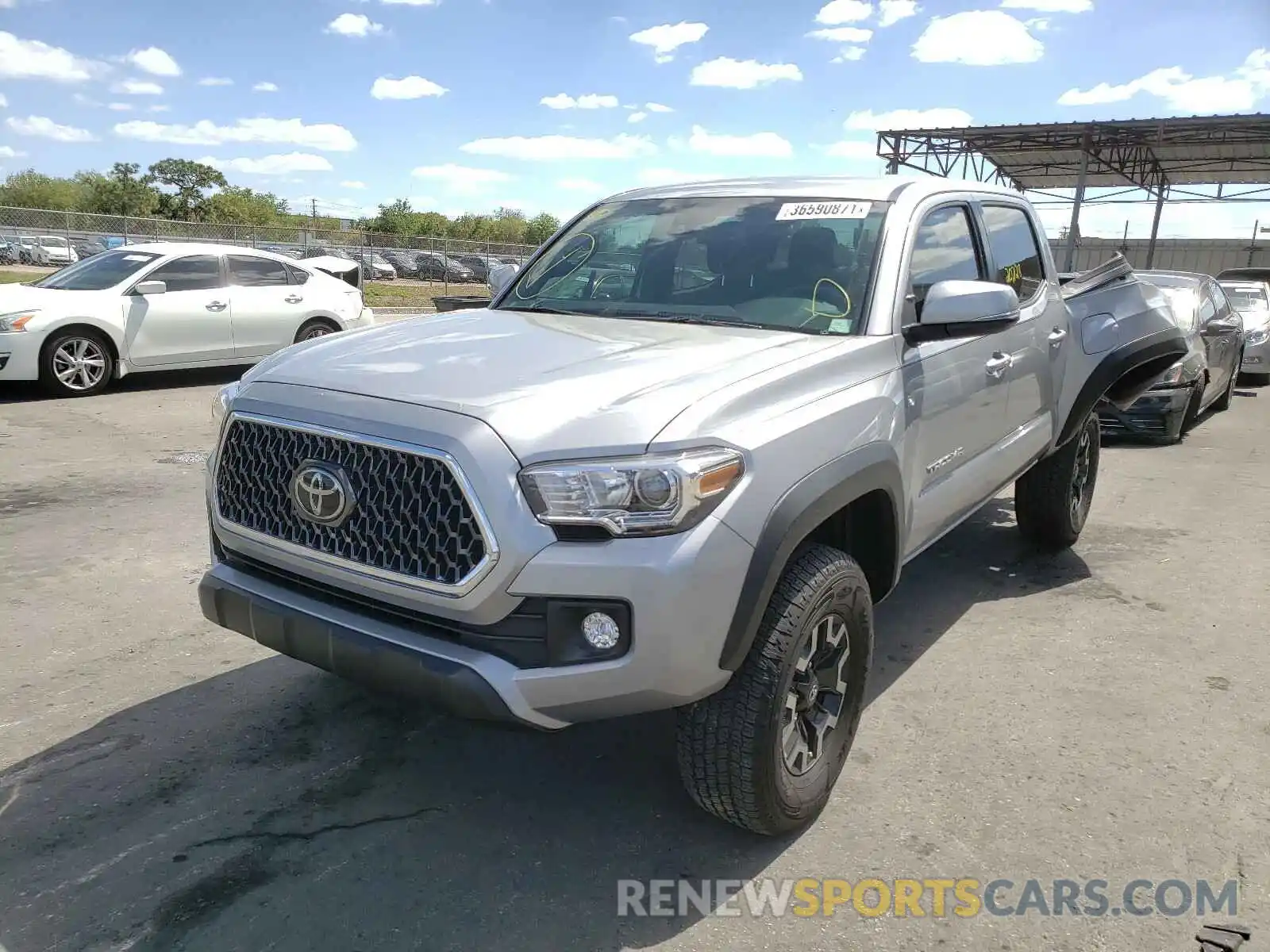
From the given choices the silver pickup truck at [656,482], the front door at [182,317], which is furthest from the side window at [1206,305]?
the front door at [182,317]

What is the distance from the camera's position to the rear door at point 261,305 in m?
10.8

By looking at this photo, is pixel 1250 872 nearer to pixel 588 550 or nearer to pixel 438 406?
pixel 588 550

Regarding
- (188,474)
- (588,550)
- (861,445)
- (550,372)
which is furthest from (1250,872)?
(188,474)

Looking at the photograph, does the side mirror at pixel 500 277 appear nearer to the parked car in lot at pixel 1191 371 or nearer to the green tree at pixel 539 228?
the parked car in lot at pixel 1191 371

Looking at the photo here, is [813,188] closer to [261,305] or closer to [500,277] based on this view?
[500,277]

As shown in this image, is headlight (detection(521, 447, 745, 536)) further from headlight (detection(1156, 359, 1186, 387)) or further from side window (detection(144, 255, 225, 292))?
side window (detection(144, 255, 225, 292))

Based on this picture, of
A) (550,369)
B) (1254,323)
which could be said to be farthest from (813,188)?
(1254,323)

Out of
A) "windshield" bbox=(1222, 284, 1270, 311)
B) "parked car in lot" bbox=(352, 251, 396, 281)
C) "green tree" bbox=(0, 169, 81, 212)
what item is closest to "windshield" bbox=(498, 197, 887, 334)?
"windshield" bbox=(1222, 284, 1270, 311)

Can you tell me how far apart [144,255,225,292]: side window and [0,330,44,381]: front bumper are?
136 centimetres

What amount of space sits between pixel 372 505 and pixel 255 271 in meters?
9.73

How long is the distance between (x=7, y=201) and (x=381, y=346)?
95710 millimetres

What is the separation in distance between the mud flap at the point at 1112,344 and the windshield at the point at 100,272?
9.07m

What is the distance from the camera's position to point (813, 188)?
3.89m

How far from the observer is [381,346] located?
3.04m
